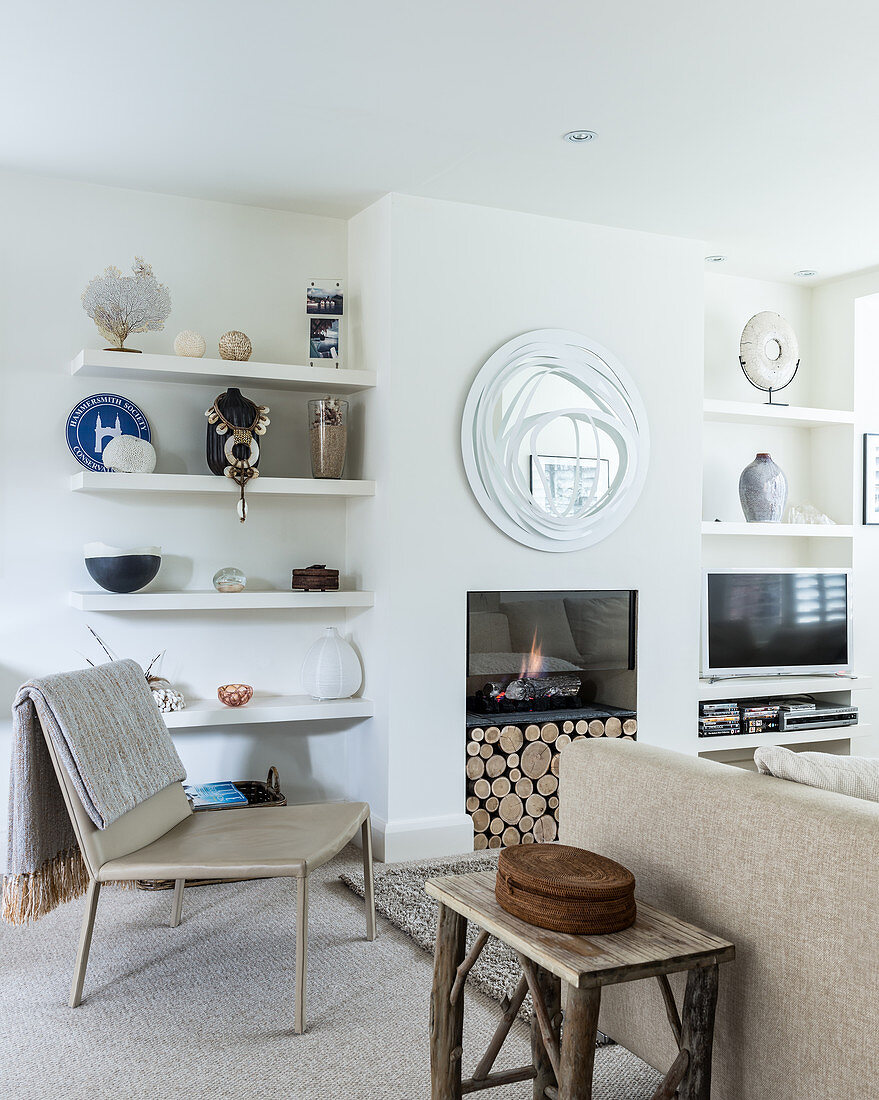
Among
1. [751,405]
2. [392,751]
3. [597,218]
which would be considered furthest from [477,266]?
[392,751]

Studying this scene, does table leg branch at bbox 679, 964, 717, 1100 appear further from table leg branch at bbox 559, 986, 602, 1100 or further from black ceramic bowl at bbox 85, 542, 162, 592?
black ceramic bowl at bbox 85, 542, 162, 592

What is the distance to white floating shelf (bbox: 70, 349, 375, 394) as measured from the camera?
11.6ft

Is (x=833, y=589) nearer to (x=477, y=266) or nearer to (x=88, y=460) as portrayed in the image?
(x=477, y=266)

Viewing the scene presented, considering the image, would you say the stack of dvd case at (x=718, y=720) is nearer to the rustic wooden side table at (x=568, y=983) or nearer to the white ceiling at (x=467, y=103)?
the white ceiling at (x=467, y=103)

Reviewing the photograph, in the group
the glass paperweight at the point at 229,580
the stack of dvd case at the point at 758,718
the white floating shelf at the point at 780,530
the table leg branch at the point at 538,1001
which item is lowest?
the table leg branch at the point at 538,1001

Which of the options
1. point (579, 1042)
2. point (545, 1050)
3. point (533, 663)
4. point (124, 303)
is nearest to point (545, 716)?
point (533, 663)

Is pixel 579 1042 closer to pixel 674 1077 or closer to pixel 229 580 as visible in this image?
pixel 674 1077

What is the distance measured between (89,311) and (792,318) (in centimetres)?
345

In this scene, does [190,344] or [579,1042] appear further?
[190,344]

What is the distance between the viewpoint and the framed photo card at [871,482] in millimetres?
5031

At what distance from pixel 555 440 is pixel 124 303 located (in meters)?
1.71

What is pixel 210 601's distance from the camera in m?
3.67

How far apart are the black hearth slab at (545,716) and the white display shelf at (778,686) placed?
1.39ft

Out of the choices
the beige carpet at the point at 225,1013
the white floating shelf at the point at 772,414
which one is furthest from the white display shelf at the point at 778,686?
the beige carpet at the point at 225,1013
